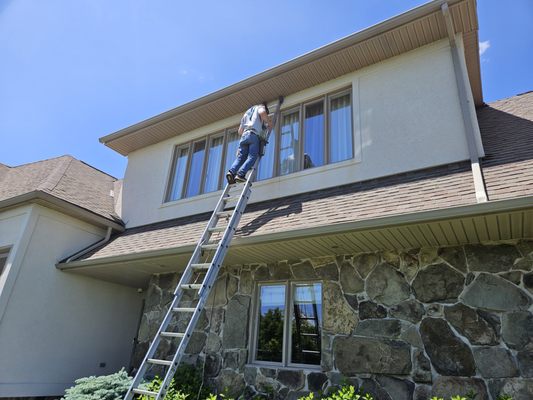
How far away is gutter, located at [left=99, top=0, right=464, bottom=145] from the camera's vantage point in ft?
18.2

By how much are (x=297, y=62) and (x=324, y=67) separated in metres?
0.50

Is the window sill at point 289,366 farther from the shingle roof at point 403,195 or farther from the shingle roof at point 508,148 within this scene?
the shingle roof at point 508,148

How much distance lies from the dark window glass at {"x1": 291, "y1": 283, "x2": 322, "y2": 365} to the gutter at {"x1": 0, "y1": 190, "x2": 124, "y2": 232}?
15.0 ft

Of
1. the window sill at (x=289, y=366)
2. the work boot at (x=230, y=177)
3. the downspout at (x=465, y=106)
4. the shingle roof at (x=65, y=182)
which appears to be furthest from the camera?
the shingle roof at (x=65, y=182)

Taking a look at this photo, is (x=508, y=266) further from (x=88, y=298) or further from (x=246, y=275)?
(x=88, y=298)

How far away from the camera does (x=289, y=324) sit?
5527 mm

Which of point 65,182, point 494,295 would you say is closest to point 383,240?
point 494,295

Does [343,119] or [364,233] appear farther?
[343,119]

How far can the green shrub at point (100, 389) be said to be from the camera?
17.6 ft

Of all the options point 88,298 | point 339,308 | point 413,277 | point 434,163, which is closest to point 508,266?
point 413,277

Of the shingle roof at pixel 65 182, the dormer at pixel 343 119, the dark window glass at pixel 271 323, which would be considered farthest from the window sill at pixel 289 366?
the shingle roof at pixel 65 182

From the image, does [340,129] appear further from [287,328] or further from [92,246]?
[92,246]

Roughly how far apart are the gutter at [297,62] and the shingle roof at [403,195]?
2.17m

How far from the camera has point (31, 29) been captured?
5.71 m
